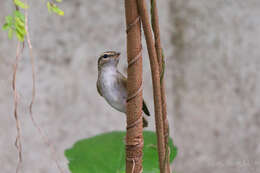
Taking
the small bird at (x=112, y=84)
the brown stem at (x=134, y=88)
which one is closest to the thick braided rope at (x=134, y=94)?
the brown stem at (x=134, y=88)

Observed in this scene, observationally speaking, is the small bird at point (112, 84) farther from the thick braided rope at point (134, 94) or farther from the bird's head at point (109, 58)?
the thick braided rope at point (134, 94)

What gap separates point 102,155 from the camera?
0.69 metres

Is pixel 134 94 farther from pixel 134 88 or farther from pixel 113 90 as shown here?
pixel 113 90

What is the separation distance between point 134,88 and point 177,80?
47.9 inches

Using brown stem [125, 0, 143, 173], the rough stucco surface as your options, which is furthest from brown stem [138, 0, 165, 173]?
the rough stucco surface

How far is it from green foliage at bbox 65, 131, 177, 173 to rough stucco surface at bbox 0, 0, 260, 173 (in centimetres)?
68

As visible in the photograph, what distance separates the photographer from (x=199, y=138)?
1.62m

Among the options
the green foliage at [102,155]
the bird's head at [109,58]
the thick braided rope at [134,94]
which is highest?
the bird's head at [109,58]

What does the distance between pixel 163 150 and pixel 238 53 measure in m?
1.20

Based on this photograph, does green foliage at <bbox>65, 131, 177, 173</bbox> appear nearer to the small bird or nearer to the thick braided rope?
the small bird

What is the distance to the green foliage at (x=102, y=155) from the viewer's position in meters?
0.68

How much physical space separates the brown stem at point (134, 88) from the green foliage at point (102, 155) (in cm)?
22

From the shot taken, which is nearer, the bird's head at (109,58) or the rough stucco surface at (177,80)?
the bird's head at (109,58)

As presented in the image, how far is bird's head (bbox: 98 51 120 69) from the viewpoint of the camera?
24.5 inches
